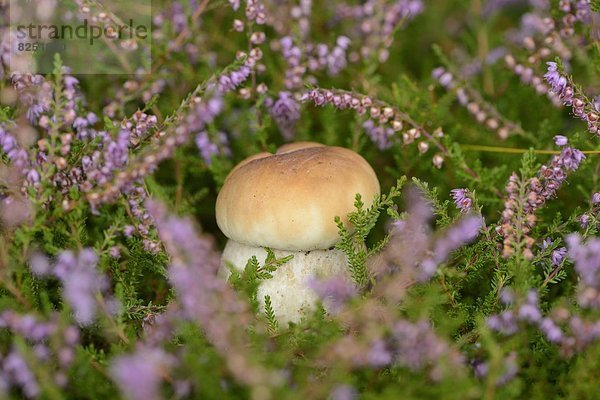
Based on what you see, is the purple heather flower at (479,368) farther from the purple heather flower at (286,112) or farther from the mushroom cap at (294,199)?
the purple heather flower at (286,112)

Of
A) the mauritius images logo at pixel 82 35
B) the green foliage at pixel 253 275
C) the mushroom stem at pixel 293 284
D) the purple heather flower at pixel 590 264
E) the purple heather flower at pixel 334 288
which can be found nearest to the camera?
the purple heather flower at pixel 590 264

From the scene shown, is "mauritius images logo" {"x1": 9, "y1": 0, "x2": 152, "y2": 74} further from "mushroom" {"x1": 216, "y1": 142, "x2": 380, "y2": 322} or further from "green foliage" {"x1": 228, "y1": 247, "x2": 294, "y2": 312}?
"green foliage" {"x1": 228, "y1": 247, "x2": 294, "y2": 312}

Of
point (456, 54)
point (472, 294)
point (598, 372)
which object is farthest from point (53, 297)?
point (456, 54)

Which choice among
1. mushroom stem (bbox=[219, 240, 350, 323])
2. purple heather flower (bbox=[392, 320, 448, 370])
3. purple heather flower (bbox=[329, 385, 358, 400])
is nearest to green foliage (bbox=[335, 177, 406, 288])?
mushroom stem (bbox=[219, 240, 350, 323])

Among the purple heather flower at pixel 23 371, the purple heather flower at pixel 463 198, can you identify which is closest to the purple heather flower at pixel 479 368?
the purple heather flower at pixel 463 198

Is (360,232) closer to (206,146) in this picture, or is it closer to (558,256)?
(558,256)

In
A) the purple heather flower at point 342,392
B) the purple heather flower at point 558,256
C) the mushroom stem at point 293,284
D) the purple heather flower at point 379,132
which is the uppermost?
the purple heather flower at point 558,256

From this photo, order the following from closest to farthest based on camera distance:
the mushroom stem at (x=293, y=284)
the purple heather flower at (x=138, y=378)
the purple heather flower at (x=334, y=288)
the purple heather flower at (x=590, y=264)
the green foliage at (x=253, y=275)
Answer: the purple heather flower at (x=138, y=378)
the purple heather flower at (x=590, y=264)
the purple heather flower at (x=334, y=288)
the green foliage at (x=253, y=275)
the mushroom stem at (x=293, y=284)
